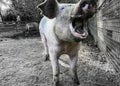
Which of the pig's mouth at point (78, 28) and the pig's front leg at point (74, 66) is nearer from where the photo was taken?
the pig's mouth at point (78, 28)

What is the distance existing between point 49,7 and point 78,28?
0.48 meters

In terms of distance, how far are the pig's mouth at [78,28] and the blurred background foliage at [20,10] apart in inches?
366

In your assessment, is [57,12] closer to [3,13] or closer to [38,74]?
[38,74]

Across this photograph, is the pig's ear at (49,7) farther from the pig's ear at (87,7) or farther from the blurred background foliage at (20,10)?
the blurred background foliage at (20,10)

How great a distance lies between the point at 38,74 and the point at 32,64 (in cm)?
81

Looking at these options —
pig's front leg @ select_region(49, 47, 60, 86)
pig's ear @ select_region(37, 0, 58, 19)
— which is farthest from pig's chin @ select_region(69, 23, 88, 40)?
pig's front leg @ select_region(49, 47, 60, 86)

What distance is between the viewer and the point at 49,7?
107 inches

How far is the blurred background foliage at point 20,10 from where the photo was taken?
12.3 meters

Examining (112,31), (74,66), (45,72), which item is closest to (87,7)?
(74,66)

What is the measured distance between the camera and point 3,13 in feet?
46.6

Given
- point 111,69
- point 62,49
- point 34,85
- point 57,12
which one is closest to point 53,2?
point 57,12

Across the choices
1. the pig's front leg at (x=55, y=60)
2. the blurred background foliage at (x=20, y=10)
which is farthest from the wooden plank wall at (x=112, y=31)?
the blurred background foliage at (x=20, y=10)

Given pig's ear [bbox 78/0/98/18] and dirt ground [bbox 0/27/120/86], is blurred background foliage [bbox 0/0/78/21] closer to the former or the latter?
dirt ground [bbox 0/27/120/86]

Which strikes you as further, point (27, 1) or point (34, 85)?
point (27, 1)
